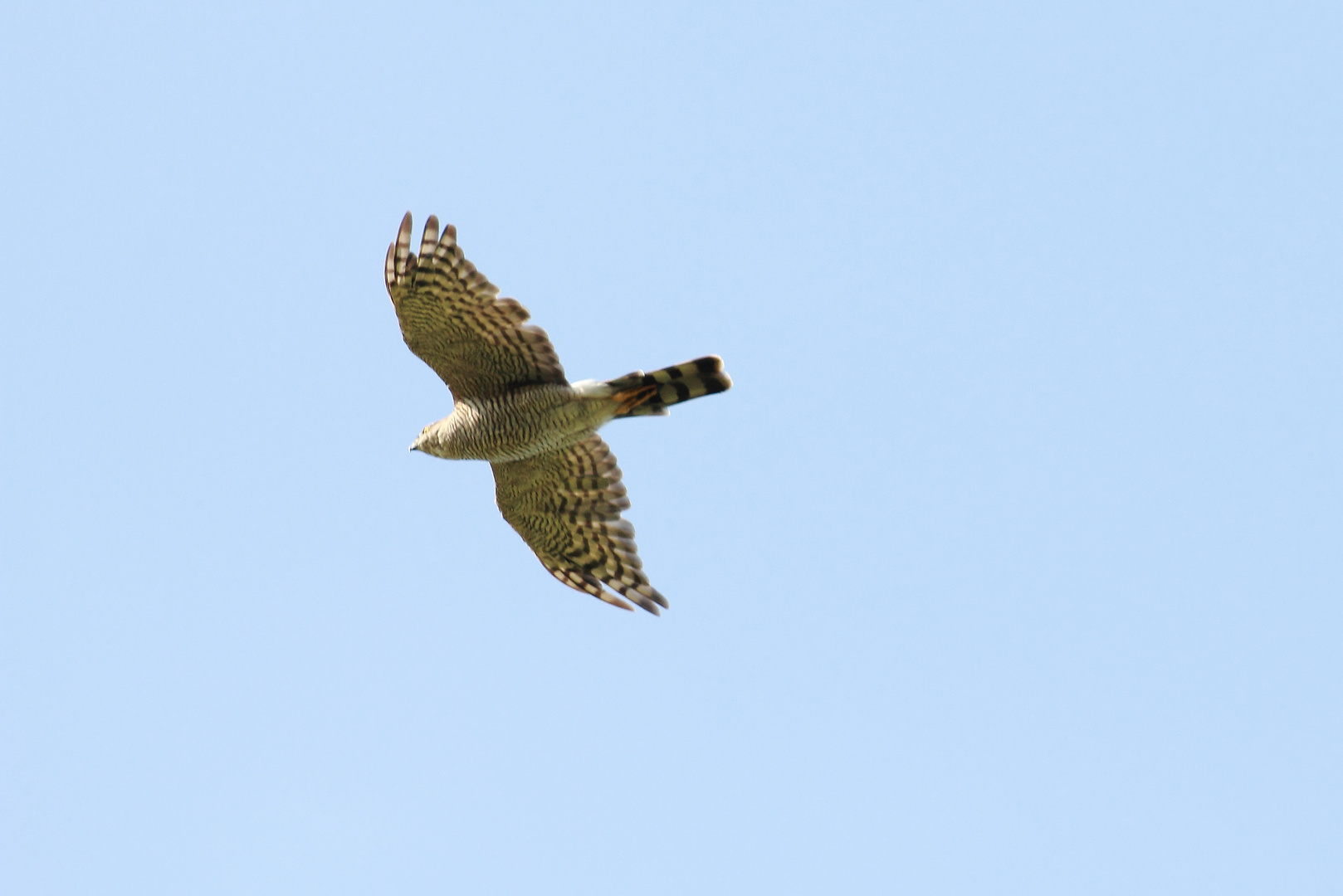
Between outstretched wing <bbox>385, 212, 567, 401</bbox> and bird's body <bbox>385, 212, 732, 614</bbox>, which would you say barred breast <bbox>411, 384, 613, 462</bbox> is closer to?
bird's body <bbox>385, 212, 732, 614</bbox>

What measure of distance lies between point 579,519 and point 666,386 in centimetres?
237

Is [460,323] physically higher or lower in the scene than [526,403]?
higher

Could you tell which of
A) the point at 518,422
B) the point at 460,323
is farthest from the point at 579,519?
the point at 460,323

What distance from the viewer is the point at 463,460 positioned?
543 inches

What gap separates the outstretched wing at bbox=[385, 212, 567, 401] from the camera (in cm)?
1224

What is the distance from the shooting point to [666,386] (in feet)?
42.2

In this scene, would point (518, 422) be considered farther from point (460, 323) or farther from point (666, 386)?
point (666, 386)

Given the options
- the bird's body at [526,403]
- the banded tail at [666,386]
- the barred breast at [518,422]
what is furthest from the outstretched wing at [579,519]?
Answer: the banded tail at [666,386]

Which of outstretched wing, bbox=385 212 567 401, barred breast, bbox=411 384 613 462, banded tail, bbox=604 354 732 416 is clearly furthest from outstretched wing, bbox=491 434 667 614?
outstretched wing, bbox=385 212 567 401

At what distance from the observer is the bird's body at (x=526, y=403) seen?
486 inches

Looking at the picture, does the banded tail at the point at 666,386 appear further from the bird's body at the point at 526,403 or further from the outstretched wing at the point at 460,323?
the outstretched wing at the point at 460,323

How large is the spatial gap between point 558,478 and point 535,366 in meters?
1.81

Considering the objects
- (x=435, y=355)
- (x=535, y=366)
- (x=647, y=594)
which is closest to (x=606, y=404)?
(x=535, y=366)

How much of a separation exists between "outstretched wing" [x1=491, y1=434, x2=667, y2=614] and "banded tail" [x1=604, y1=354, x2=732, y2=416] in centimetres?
118
